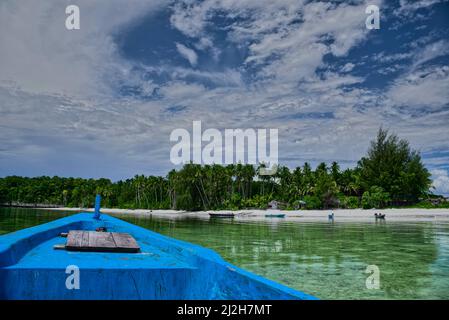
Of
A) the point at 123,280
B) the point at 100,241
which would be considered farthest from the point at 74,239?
the point at 123,280

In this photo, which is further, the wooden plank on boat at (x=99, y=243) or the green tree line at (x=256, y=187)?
the green tree line at (x=256, y=187)

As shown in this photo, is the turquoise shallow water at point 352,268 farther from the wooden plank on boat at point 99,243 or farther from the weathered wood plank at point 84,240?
the weathered wood plank at point 84,240

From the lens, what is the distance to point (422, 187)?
57.1 m

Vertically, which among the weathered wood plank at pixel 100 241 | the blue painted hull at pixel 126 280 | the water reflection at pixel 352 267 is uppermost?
the weathered wood plank at pixel 100 241

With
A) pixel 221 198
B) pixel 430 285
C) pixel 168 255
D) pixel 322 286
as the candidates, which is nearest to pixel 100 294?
pixel 168 255

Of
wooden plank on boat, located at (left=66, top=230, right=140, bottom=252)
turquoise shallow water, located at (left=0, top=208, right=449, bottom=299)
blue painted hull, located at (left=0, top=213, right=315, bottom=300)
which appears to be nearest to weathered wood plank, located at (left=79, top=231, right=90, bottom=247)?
wooden plank on boat, located at (left=66, top=230, right=140, bottom=252)

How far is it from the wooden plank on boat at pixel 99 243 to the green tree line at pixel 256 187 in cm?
5342

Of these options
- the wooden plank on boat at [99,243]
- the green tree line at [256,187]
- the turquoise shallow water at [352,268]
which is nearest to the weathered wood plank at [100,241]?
the wooden plank on boat at [99,243]

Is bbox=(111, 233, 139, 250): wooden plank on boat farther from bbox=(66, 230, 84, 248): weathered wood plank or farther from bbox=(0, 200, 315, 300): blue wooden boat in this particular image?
bbox=(0, 200, 315, 300): blue wooden boat

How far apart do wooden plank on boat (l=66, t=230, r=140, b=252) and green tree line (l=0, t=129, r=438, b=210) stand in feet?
175

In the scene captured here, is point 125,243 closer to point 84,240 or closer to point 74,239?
point 84,240

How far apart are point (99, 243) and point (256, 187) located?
7763 cm

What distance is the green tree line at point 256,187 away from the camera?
5697 cm

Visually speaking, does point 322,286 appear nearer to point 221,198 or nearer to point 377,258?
point 377,258
